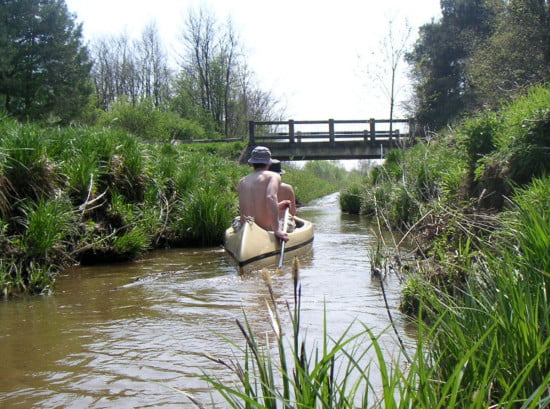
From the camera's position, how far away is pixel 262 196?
725cm

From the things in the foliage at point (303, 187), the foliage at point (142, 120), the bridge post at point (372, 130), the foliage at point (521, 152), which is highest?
the foliage at point (142, 120)

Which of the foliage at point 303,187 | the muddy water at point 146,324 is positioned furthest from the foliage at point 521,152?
the foliage at point 303,187

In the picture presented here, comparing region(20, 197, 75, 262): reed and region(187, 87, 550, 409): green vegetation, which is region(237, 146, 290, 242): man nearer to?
region(187, 87, 550, 409): green vegetation

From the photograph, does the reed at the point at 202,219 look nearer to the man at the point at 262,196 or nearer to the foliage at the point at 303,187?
the man at the point at 262,196

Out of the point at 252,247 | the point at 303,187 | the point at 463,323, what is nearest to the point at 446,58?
the point at 303,187

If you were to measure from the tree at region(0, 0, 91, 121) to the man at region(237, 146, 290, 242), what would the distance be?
23.2m

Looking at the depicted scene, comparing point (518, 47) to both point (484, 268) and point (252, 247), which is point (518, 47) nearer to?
point (252, 247)

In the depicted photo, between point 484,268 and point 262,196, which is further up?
point 262,196

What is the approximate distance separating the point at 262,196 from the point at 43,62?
26548mm

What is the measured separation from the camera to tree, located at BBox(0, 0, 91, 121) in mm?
28234

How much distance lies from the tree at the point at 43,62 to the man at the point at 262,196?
23.2 m

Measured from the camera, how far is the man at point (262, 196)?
7.20 m

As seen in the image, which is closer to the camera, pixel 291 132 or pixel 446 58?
pixel 291 132

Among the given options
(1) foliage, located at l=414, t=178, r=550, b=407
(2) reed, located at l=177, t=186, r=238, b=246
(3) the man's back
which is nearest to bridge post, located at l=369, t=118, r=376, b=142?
(2) reed, located at l=177, t=186, r=238, b=246
